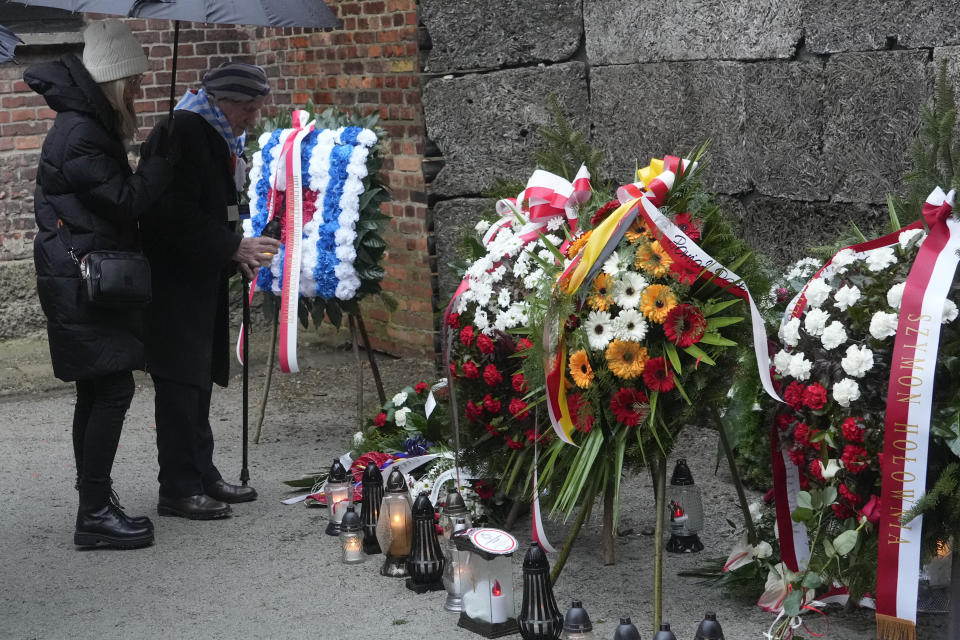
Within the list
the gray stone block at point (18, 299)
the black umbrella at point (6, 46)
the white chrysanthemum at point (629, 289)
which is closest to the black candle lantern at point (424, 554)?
the white chrysanthemum at point (629, 289)

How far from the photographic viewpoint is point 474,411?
14.7 ft

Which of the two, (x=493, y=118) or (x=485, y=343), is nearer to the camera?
(x=485, y=343)

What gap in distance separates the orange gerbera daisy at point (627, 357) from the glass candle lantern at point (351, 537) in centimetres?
142

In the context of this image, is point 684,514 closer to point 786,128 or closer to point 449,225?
point 786,128

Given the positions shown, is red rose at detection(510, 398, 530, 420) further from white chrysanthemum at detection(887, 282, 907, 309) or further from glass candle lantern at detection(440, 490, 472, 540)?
white chrysanthemum at detection(887, 282, 907, 309)

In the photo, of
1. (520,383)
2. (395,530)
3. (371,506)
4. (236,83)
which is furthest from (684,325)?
(236,83)

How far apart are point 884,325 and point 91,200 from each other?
9.42 feet

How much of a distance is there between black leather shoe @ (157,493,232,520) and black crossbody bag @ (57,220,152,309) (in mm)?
1004

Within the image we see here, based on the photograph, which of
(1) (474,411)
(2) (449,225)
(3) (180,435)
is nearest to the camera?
(1) (474,411)

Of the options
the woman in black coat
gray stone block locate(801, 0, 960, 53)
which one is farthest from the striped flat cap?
gray stone block locate(801, 0, 960, 53)

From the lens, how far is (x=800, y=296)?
144 inches

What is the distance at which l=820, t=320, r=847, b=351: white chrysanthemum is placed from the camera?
11.3ft

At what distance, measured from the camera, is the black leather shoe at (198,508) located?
17.0 ft

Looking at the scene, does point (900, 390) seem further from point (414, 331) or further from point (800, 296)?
point (414, 331)
